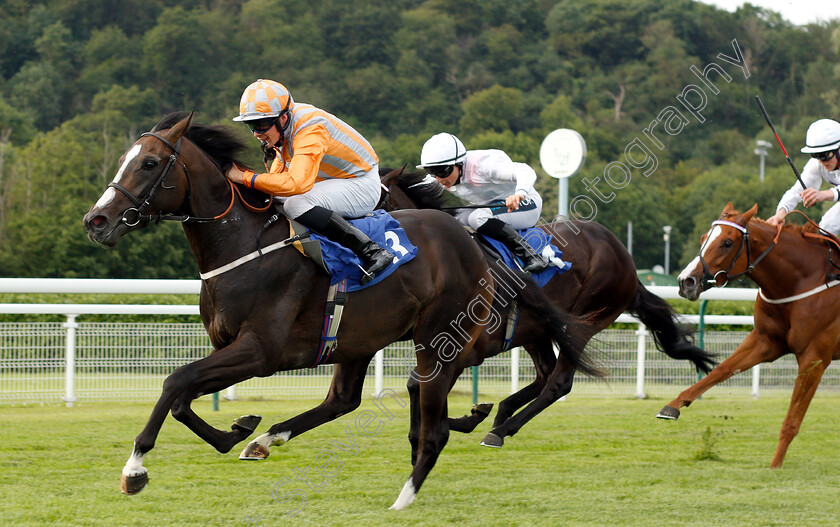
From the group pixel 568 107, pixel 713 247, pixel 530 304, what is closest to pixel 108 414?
pixel 530 304

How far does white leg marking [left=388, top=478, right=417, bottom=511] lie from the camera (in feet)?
13.7

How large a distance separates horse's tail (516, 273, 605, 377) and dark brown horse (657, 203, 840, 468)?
723 mm

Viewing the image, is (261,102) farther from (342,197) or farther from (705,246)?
(705,246)

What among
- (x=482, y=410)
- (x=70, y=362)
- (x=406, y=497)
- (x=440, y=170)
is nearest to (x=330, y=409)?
(x=406, y=497)

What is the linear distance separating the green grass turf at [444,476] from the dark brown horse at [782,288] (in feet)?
1.69

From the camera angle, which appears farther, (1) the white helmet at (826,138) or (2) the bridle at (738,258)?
(1) the white helmet at (826,138)

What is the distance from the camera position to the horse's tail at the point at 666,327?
6.33 m

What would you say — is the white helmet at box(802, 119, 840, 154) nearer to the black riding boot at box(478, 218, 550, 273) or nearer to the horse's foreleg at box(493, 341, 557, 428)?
the black riding boot at box(478, 218, 550, 273)

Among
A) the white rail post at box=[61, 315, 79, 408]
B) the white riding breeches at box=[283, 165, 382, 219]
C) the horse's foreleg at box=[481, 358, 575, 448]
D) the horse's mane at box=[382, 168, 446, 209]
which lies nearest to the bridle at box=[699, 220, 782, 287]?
the horse's foreleg at box=[481, 358, 575, 448]

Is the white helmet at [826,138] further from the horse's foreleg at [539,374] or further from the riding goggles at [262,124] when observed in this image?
the riding goggles at [262,124]

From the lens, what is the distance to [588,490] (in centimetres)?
467

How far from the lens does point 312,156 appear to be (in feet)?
13.1

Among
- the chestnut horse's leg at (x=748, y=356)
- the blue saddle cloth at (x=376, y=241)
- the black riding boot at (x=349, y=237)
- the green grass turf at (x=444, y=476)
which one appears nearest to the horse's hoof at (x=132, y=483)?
the green grass turf at (x=444, y=476)

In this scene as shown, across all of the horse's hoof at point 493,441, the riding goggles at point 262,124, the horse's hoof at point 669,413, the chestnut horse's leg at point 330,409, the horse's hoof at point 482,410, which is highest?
the riding goggles at point 262,124
